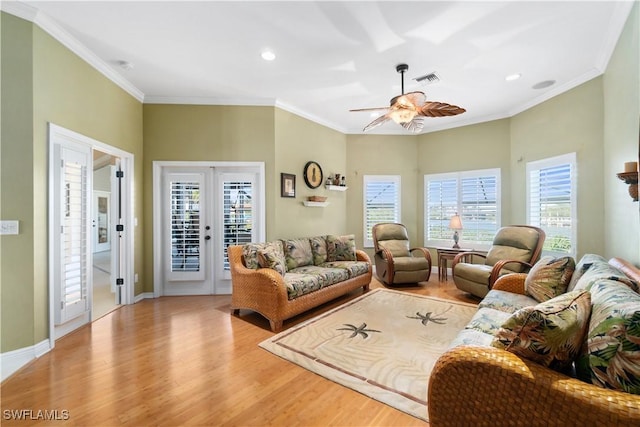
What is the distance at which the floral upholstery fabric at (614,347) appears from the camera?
990mm

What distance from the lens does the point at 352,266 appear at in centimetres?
409

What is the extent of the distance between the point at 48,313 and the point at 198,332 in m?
1.34

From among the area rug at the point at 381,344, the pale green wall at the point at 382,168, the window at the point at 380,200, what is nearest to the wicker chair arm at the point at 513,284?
the area rug at the point at 381,344

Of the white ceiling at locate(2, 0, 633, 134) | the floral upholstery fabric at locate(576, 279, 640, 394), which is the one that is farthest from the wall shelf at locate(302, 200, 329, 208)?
the floral upholstery fabric at locate(576, 279, 640, 394)

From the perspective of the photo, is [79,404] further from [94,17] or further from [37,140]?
[94,17]

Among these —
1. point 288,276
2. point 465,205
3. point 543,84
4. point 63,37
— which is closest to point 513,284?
point 288,276

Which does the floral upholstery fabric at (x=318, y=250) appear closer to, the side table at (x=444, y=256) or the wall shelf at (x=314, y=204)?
the wall shelf at (x=314, y=204)

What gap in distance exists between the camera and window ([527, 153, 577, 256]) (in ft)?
12.3

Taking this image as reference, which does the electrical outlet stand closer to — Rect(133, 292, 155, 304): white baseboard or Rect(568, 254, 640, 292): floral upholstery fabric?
Rect(133, 292, 155, 304): white baseboard

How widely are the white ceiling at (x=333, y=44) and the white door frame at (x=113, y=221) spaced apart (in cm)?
91

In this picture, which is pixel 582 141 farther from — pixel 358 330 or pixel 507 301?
pixel 358 330

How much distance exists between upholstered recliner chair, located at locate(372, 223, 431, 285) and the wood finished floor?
242 centimetres

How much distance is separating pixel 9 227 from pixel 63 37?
1.89m

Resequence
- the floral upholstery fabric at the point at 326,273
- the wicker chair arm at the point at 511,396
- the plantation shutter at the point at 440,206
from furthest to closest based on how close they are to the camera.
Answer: the plantation shutter at the point at 440,206
the floral upholstery fabric at the point at 326,273
the wicker chair arm at the point at 511,396
